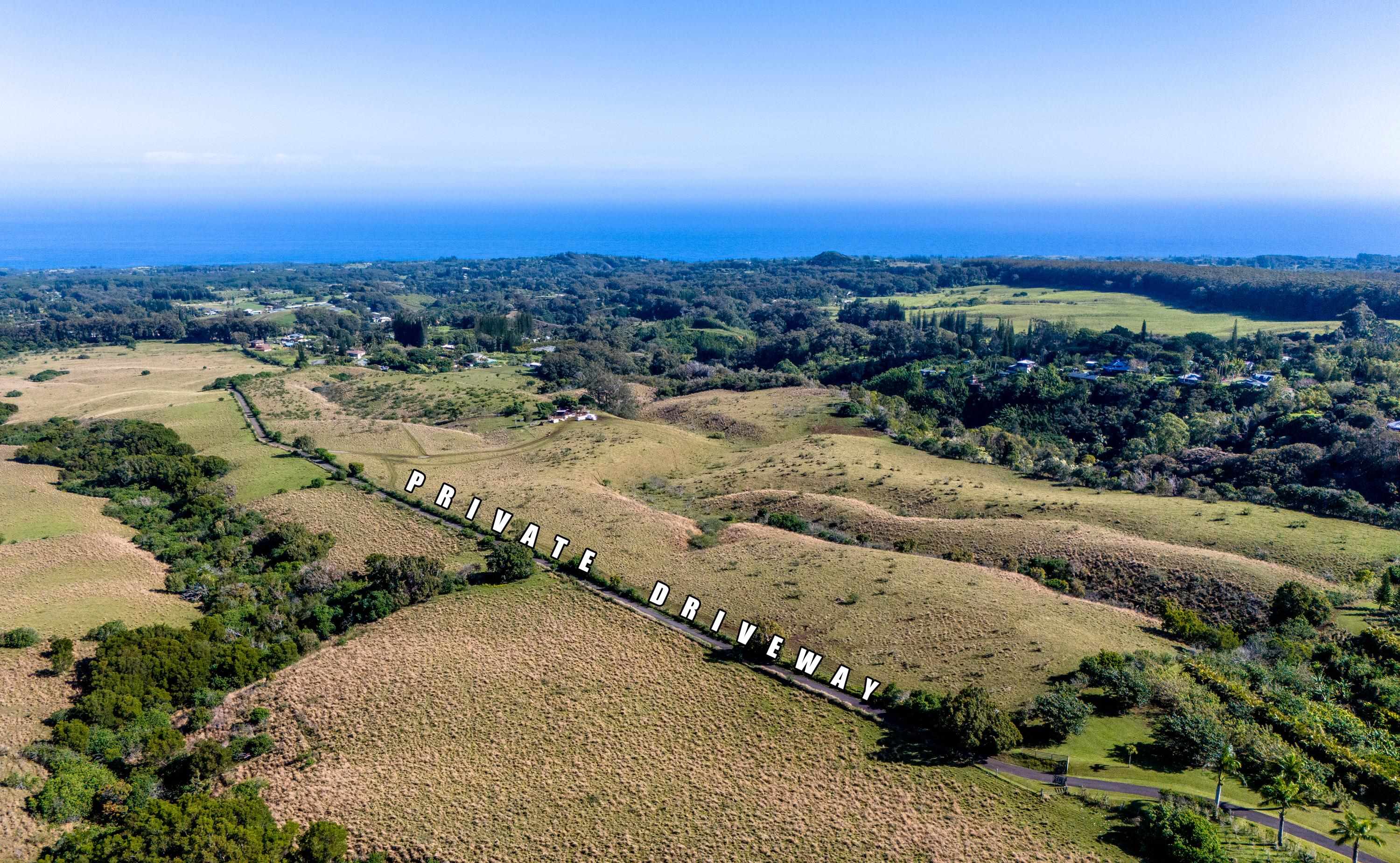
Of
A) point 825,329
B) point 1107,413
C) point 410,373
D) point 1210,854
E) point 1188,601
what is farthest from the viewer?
point 825,329

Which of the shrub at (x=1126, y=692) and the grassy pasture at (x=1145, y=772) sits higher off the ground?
the shrub at (x=1126, y=692)

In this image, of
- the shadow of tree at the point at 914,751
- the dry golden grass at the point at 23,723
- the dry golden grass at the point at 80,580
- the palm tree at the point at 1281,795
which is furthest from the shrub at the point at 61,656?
the palm tree at the point at 1281,795

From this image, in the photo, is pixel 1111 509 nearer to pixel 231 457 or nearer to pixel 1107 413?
pixel 1107 413

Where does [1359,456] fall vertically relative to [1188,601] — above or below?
above

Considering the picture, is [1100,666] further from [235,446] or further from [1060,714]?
[235,446]

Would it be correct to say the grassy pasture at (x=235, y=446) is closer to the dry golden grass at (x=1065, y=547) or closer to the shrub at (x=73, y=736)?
the shrub at (x=73, y=736)

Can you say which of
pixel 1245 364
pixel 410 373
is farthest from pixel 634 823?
pixel 1245 364

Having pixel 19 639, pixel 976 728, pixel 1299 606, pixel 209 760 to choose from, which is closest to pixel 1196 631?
pixel 1299 606
